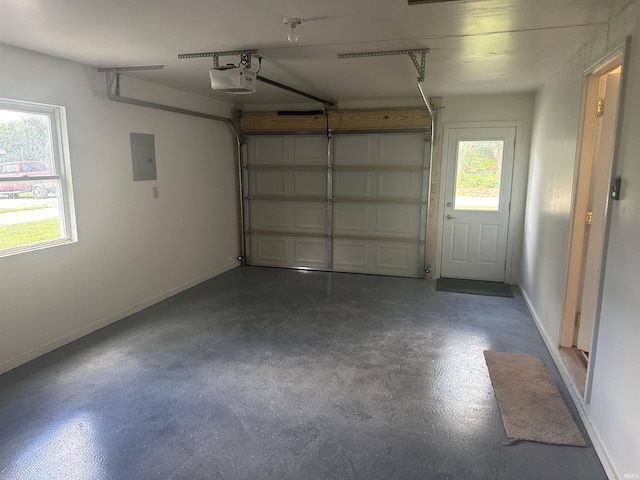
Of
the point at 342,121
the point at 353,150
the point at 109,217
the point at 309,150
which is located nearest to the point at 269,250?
the point at 309,150

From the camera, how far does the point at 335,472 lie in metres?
2.04

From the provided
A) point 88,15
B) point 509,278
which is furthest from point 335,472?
point 509,278

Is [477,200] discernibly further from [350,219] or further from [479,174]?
[350,219]

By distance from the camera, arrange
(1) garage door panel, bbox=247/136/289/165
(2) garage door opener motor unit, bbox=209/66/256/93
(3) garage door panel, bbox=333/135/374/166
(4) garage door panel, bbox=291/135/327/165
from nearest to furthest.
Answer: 1. (2) garage door opener motor unit, bbox=209/66/256/93
2. (3) garage door panel, bbox=333/135/374/166
3. (4) garage door panel, bbox=291/135/327/165
4. (1) garage door panel, bbox=247/136/289/165

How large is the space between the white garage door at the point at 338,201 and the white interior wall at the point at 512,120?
559mm

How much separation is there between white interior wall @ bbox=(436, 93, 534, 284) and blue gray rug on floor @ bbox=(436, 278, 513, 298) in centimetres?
29

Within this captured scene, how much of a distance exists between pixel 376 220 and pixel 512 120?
2.12 m

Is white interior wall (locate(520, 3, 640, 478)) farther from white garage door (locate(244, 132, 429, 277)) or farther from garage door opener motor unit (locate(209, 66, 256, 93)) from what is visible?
white garage door (locate(244, 132, 429, 277))

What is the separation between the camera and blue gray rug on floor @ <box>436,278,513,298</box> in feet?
16.4

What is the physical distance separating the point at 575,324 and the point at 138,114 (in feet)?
14.4

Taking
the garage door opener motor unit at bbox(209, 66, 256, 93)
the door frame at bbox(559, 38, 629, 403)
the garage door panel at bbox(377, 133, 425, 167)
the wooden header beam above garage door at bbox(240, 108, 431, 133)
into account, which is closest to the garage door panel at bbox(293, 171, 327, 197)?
the wooden header beam above garage door at bbox(240, 108, 431, 133)

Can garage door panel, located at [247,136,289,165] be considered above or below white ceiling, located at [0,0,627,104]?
below

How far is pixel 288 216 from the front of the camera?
6219 millimetres

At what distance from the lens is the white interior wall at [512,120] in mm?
5031
